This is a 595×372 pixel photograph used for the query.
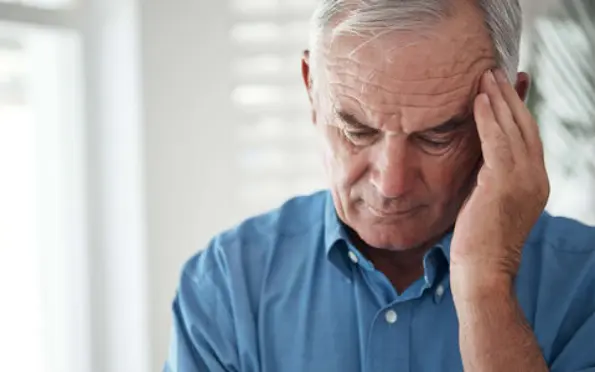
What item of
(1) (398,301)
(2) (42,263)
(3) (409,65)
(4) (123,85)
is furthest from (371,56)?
(2) (42,263)

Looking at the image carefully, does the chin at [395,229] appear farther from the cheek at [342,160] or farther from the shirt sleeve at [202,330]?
the shirt sleeve at [202,330]

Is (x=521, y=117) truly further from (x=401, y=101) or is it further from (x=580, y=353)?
(x=580, y=353)

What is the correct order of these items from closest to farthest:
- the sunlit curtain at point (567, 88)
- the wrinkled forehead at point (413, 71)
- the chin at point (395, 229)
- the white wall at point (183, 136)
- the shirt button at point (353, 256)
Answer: the wrinkled forehead at point (413, 71) → the chin at point (395, 229) → the shirt button at point (353, 256) → the sunlit curtain at point (567, 88) → the white wall at point (183, 136)

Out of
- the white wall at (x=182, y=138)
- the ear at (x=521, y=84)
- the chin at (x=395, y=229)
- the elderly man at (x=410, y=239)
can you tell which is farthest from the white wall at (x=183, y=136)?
the chin at (x=395, y=229)

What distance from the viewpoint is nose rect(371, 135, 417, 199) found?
3.43 feet

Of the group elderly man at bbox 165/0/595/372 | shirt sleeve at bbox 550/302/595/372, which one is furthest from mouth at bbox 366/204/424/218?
shirt sleeve at bbox 550/302/595/372

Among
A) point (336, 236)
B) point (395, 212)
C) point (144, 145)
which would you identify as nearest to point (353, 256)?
point (336, 236)

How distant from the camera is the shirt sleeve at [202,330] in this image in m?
1.17

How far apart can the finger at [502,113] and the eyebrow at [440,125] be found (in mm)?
39

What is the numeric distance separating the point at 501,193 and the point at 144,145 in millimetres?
1138

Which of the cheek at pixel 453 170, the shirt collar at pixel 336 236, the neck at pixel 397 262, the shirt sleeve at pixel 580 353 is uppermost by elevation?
the cheek at pixel 453 170

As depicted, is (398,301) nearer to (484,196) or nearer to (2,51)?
(484,196)

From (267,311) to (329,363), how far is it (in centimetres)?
13

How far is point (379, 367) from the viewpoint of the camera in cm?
117
